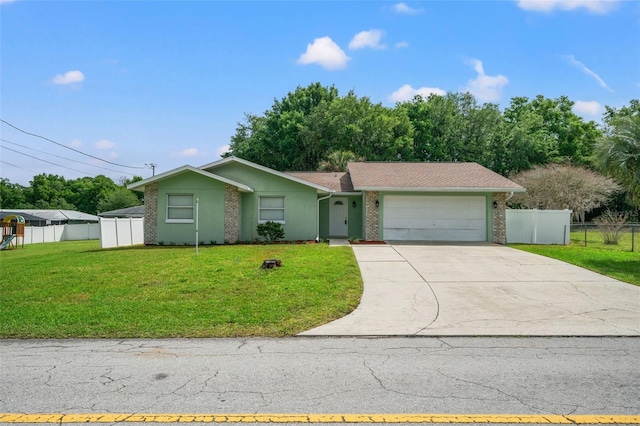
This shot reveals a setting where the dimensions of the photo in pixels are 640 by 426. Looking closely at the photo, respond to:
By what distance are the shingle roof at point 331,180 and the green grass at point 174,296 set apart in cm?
945

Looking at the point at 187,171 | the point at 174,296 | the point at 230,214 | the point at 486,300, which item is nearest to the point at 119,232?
the point at 187,171

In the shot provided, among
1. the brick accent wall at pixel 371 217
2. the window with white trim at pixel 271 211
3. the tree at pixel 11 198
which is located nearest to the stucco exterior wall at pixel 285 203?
the window with white trim at pixel 271 211

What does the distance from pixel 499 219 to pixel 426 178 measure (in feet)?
12.7

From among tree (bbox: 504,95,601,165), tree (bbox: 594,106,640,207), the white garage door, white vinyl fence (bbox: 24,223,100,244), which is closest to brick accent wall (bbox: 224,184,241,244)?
the white garage door

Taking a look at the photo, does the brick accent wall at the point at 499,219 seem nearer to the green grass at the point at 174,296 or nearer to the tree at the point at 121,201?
the green grass at the point at 174,296

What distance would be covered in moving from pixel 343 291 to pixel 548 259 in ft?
28.2

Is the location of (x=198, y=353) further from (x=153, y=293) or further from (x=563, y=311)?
(x=563, y=311)

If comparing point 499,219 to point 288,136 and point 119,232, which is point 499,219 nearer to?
point 119,232

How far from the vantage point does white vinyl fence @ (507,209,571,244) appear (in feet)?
69.8

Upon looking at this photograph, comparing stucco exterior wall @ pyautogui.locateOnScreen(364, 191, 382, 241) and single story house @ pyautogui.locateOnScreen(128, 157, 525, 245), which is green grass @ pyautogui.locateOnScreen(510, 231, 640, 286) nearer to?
single story house @ pyautogui.locateOnScreen(128, 157, 525, 245)

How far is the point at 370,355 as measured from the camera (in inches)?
227

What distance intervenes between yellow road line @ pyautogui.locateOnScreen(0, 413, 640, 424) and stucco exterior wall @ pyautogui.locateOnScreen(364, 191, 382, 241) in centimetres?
1692

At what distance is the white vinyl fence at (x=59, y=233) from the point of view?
3231cm

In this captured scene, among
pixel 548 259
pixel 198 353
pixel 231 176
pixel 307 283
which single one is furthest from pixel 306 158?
pixel 198 353
